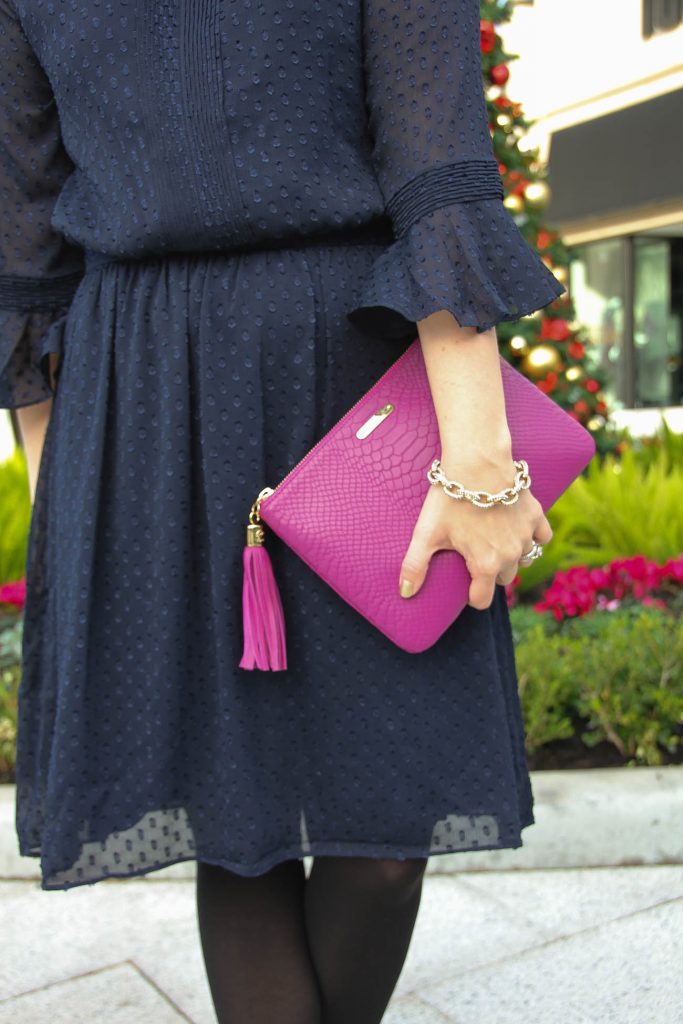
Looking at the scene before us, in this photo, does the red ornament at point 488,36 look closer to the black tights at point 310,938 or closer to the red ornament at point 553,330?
the red ornament at point 553,330

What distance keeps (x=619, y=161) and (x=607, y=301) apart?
2.54m

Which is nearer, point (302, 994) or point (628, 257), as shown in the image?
point (302, 994)


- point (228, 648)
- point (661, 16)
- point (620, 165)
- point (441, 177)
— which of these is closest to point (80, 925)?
point (228, 648)

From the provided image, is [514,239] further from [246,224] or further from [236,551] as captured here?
[236,551]

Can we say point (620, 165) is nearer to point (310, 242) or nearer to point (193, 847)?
point (310, 242)

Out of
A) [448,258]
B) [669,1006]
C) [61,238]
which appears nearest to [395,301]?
[448,258]

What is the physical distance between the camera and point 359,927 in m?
1.23

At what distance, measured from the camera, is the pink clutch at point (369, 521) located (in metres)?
1.11

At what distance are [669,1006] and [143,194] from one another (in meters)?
1.62

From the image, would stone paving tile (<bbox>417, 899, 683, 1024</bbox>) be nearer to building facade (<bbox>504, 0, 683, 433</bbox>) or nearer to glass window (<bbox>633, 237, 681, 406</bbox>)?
building facade (<bbox>504, 0, 683, 433</bbox>)

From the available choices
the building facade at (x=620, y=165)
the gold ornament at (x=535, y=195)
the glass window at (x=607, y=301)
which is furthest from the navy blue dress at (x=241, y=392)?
the glass window at (x=607, y=301)

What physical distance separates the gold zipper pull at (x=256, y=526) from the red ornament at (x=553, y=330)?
11.5 ft

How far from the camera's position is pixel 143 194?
1.16 m

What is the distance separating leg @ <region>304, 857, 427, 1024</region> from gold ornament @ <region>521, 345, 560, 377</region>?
3.39 metres
